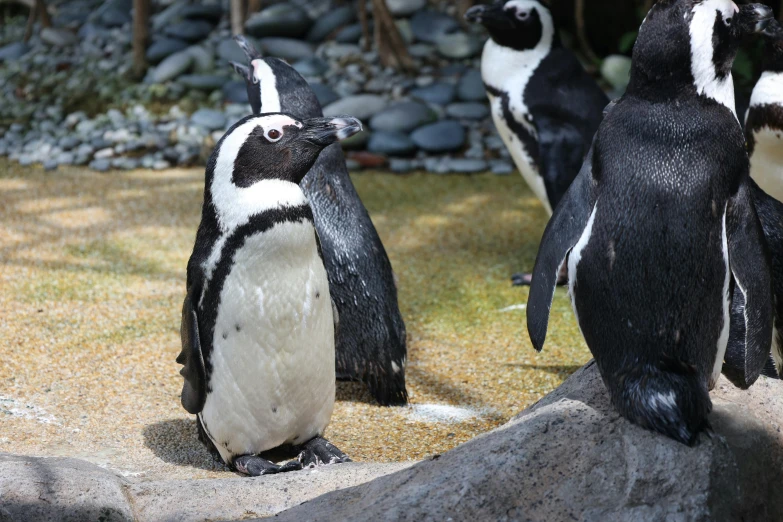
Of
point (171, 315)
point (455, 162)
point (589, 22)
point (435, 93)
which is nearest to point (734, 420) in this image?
point (171, 315)

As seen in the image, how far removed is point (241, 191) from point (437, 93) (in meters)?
5.22

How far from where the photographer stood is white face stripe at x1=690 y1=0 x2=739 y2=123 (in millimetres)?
2258

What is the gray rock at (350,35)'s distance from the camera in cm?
875

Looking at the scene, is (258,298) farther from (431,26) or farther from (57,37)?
(57,37)

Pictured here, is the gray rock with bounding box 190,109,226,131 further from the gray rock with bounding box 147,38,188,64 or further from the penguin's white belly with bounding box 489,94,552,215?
the penguin's white belly with bounding box 489,94,552,215

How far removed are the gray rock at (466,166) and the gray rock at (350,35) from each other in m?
2.25

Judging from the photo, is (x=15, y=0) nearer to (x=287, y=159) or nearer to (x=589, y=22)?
(x=589, y=22)

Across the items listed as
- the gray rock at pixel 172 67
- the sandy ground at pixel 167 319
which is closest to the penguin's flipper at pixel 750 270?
the sandy ground at pixel 167 319

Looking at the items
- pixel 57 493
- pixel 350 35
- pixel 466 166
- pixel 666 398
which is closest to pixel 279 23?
pixel 350 35

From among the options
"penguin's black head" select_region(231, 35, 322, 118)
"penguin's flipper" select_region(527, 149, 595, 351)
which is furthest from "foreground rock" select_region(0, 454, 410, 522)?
"penguin's black head" select_region(231, 35, 322, 118)

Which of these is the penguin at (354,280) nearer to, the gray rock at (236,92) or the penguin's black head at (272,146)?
the penguin's black head at (272,146)

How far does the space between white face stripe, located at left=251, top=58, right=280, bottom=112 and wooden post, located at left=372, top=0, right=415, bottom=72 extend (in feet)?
14.5

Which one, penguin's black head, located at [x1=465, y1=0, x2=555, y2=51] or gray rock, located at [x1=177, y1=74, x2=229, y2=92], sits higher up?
penguin's black head, located at [x1=465, y1=0, x2=555, y2=51]

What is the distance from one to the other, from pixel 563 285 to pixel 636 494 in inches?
117
